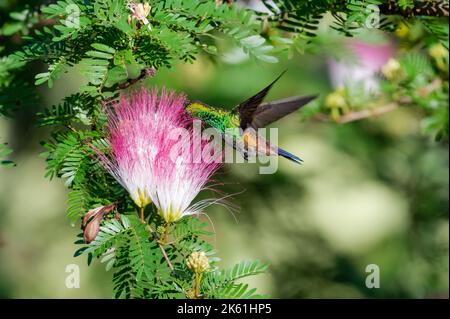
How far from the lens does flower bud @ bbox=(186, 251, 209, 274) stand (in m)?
1.46

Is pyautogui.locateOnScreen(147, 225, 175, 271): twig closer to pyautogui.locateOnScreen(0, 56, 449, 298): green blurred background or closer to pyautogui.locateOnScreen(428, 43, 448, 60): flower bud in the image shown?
pyautogui.locateOnScreen(0, 56, 449, 298): green blurred background

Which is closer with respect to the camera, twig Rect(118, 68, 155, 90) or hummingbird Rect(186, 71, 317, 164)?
twig Rect(118, 68, 155, 90)

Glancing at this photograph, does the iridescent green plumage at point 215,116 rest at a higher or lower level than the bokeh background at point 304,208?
higher

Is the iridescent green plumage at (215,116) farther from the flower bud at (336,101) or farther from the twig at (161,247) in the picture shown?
the flower bud at (336,101)

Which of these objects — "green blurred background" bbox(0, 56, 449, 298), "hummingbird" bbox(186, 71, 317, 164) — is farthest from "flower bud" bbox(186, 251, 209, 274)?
"green blurred background" bbox(0, 56, 449, 298)

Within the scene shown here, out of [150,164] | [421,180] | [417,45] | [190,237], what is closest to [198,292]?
[190,237]

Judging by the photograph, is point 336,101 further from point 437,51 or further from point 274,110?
point 274,110

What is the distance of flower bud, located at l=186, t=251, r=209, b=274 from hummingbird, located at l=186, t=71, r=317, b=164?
390mm

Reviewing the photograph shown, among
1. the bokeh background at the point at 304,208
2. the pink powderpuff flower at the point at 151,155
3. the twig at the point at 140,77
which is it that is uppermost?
the twig at the point at 140,77

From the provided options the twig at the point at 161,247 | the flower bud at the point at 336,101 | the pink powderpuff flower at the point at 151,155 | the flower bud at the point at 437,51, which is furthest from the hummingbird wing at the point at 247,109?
the flower bud at the point at 437,51

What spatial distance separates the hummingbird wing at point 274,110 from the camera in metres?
1.70

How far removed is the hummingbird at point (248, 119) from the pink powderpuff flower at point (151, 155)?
155 mm

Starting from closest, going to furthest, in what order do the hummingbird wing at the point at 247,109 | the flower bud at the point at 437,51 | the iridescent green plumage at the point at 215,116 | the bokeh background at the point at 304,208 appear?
the hummingbird wing at the point at 247,109 → the iridescent green plumage at the point at 215,116 → the flower bud at the point at 437,51 → the bokeh background at the point at 304,208

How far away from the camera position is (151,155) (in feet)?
5.05
